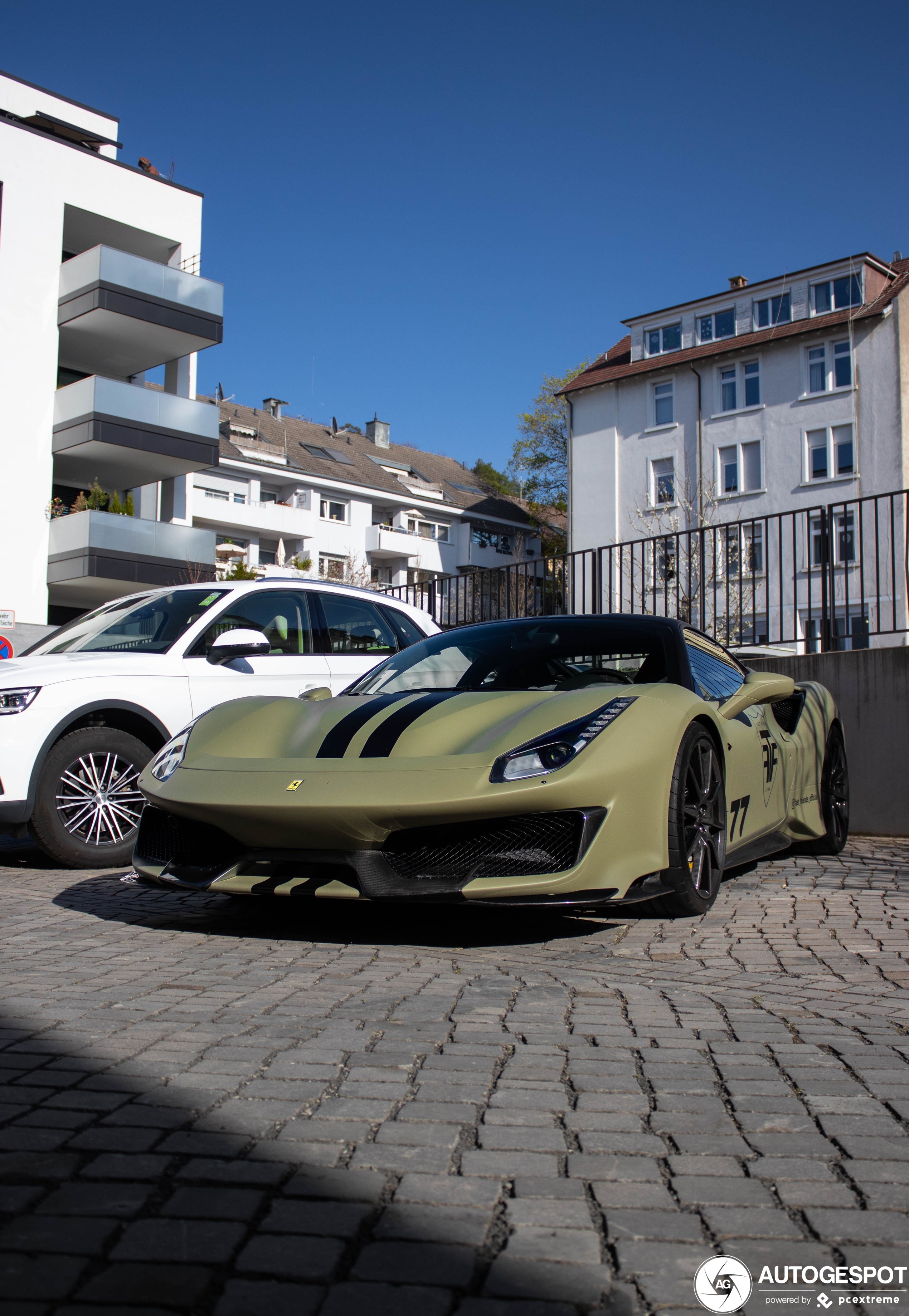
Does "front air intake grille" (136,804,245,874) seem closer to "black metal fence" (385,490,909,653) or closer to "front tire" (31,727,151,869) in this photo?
"front tire" (31,727,151,869)

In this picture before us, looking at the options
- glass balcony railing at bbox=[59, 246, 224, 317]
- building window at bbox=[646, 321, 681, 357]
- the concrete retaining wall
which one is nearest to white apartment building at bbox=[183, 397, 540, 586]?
glass balcony railing at bbox=[59, 246, 224, 317]

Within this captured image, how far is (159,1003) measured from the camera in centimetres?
322

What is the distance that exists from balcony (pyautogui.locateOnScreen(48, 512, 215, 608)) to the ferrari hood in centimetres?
2167

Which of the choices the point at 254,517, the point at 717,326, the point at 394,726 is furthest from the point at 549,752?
the point at 254,517

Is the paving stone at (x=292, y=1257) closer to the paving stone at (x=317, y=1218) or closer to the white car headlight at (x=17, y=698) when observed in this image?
the paving stone at (x=317, y=1218)

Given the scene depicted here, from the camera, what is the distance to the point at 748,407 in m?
40.1

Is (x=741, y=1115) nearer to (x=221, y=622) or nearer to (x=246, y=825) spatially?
(x=246, y=825)

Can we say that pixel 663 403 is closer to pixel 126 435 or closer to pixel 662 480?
pixel 662 480

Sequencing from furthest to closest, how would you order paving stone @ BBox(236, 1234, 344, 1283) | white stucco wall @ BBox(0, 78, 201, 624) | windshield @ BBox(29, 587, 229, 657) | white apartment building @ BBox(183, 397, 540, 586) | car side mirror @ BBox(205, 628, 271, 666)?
white apartment building @ BBox(183, 397, 540, 586) < white stucco wall @ BBox(0, 78, 201, 624) < windshield @ BBox(29, 587, 229, 657) < car side mirror @ BBox(205, 628, 271, 666) < paving stone @ BBox(236, 1234, 344, 1283)

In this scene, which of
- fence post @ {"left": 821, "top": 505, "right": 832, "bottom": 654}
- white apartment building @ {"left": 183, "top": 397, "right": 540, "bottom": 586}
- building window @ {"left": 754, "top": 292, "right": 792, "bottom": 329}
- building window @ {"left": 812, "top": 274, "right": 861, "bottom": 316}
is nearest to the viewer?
fence post @ {"left": 821, "top": 505, "right": 832, "bottom": 654}

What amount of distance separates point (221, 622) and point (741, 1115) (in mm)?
5592

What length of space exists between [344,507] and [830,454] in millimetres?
23700

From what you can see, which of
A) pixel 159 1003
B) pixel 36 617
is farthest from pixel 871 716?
pixel 36 617

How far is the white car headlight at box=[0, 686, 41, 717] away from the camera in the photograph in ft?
20.7
